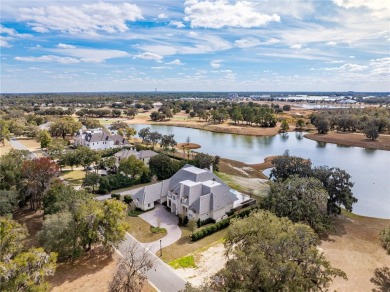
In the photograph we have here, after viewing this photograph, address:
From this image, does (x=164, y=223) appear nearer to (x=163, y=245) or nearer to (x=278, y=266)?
(x=163, y=245)

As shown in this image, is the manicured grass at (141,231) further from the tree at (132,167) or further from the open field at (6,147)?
the open field at (6,147)

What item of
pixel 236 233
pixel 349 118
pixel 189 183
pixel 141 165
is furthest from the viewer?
pixel 349 118

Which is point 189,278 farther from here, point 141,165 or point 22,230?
point 141,165

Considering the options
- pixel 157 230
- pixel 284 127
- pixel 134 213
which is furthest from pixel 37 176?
pixel 284 127

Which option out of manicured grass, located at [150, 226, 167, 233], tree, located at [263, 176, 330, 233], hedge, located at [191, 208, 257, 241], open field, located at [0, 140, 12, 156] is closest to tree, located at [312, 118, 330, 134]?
tree, located at [263, 176, 330, 233]

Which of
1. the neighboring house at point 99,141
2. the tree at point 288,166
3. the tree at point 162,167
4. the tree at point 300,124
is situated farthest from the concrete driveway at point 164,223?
the tree at point 300,124

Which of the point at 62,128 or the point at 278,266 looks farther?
the point at 62,128

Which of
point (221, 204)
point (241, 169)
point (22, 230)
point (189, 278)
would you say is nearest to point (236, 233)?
point (189, 278)
